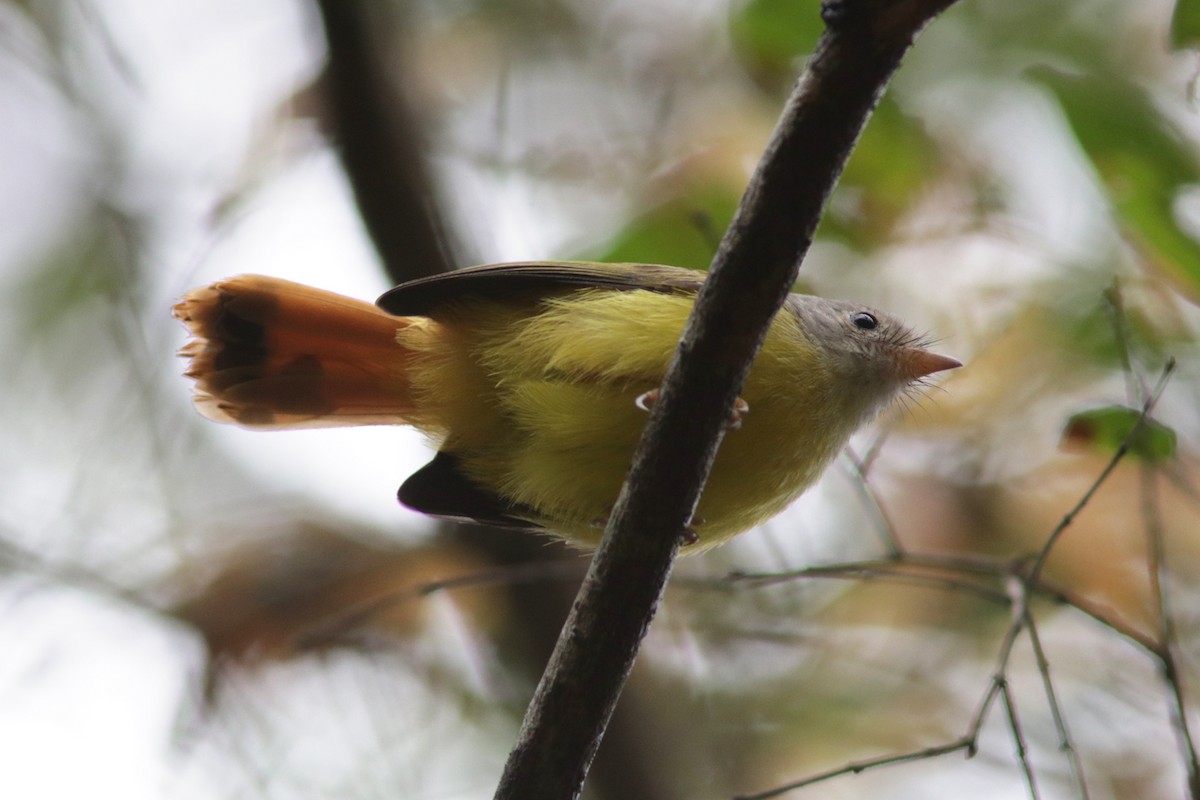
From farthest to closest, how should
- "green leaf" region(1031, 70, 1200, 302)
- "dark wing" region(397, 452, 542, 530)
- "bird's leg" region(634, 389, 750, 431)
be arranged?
"dark wing" region(397, 452, 542, 530) < "bird's leg" region(634, 389, 750, 431) < "green leaf" region(1031, 70, 1200, 302)

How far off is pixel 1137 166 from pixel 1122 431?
2.27ft

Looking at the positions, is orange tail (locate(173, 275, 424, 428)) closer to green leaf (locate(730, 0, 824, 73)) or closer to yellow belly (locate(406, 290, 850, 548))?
yellow belly (locate(406, 290, 850, 548))

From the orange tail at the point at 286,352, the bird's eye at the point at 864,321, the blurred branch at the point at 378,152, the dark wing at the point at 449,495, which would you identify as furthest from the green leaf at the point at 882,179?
the blurred branch at the point at 378,152

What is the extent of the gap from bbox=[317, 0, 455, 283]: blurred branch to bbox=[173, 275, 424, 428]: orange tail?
894 mm

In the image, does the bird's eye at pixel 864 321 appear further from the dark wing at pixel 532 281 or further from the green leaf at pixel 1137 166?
the green leaf at pixel 1137 166

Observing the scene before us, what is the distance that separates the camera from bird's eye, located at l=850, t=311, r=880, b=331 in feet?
12.9

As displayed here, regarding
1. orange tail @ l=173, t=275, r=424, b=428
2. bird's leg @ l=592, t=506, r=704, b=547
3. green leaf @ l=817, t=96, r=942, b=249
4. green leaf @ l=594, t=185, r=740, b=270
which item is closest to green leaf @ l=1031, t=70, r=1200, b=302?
green leaf @ l=817, t=96, r=942, b=249

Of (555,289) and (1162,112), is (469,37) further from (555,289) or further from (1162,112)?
(1162,112)

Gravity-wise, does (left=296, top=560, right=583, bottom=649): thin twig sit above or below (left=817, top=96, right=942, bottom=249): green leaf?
below

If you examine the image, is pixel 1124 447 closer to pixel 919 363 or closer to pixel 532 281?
pixel 919 363

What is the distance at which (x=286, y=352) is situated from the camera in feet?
12.3

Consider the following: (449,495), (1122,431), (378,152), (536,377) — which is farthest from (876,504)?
(378,152)

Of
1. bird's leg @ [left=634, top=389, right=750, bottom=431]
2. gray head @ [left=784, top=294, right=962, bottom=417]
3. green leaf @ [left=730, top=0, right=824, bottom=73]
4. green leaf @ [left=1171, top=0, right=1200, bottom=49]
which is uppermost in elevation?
green leaf @ [left=1171, top=0, right=1200, bottom=49]

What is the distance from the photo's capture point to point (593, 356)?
3.26 m
